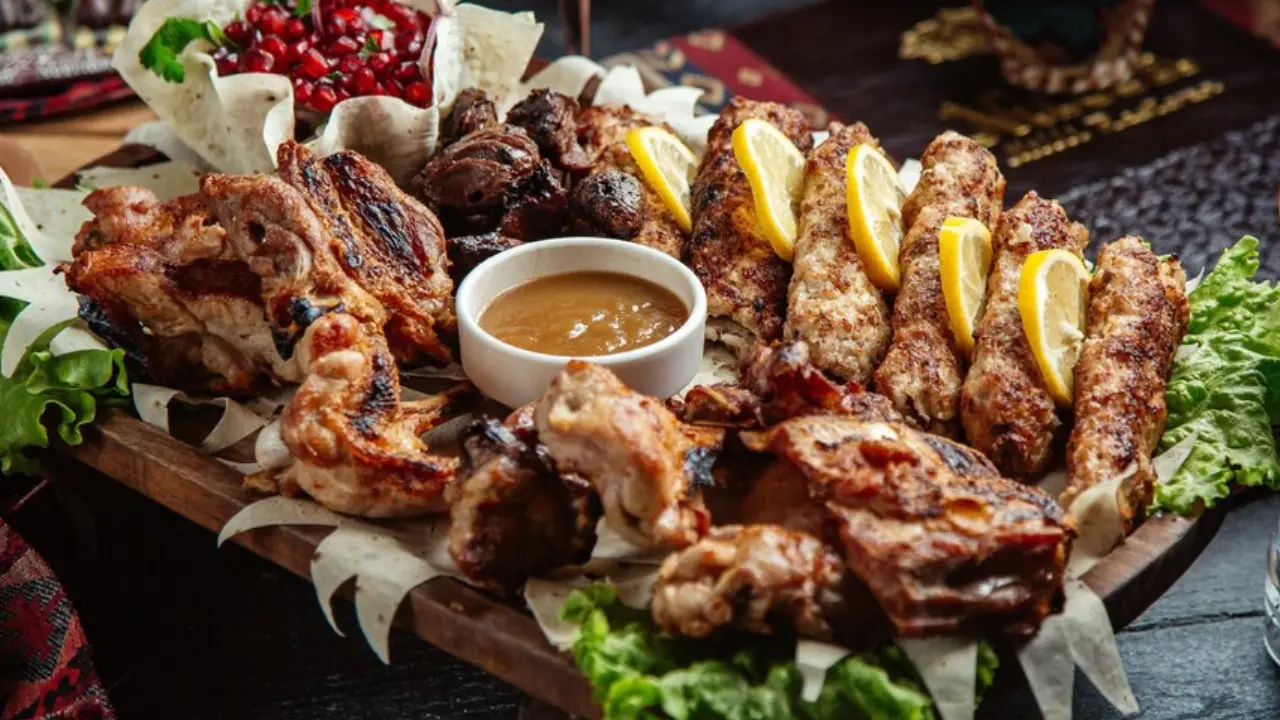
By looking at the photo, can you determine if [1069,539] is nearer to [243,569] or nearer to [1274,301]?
[1274,301]

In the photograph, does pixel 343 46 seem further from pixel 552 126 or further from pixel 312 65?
pixel 552 126

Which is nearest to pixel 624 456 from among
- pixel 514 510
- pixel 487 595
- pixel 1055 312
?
pixel 514 510

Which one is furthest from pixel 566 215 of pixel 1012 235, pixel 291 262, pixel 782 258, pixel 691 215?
pixel 1012 235

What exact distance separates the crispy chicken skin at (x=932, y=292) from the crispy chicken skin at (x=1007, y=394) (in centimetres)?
8

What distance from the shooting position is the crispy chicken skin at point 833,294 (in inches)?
162

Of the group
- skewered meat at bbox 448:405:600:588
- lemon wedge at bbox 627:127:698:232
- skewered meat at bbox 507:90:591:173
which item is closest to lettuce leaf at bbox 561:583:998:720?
skewered meat at bbox 448:405:600:588

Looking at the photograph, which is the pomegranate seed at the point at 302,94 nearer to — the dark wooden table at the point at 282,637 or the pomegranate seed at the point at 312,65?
the pomegranate seed at the point at 312,65

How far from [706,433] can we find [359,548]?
0.92 metres

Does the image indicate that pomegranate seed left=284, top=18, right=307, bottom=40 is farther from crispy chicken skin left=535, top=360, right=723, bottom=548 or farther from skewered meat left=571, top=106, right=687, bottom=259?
crispy chicken skin left=535, top=360, right=723, bottom=548

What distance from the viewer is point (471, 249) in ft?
14.8

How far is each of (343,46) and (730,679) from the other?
3069 mm

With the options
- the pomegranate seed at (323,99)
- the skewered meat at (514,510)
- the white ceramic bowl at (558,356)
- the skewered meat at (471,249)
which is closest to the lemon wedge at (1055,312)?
the white ceramic bowl at (558,356)

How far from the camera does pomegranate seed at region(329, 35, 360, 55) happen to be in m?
5.30

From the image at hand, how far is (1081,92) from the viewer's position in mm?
7645
